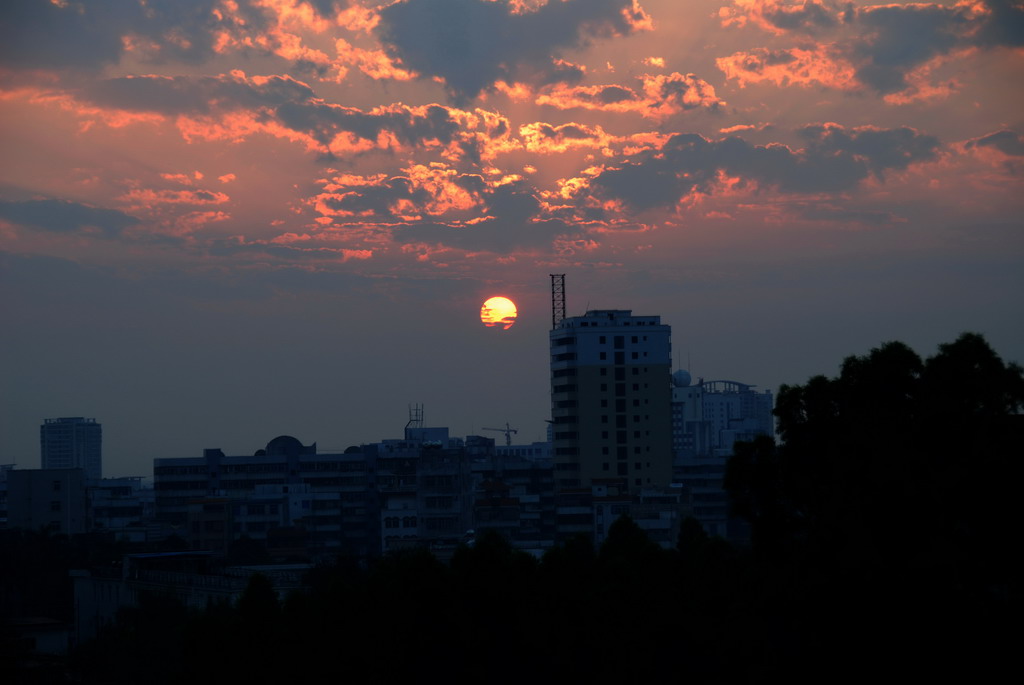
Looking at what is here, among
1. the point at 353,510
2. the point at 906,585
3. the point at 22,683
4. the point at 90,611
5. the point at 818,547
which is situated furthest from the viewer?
the point at 353,510

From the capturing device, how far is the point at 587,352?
416ft

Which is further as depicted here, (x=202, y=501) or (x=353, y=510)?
(x=353, y=510)

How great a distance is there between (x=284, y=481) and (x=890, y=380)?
4433 inches

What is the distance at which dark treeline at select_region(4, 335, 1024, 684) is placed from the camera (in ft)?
88.4

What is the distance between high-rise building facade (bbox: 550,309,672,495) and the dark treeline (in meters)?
80.6

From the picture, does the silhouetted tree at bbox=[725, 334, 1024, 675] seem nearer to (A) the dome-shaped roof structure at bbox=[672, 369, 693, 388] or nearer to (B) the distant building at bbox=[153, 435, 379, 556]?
(B) the distant building at bbox=[153, 435, 379, 556]

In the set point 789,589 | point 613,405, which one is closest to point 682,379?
point 613,405

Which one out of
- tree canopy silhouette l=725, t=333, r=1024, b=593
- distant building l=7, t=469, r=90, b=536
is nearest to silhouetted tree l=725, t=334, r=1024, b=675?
tree canopy silhouette l=725, t=333, r=1024, b=593

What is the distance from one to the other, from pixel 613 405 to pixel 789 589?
9664 centimetres

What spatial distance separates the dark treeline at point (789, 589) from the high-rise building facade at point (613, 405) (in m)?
80.6

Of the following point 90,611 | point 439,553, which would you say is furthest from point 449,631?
point 439,553

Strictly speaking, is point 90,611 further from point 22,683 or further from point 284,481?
point 284,481

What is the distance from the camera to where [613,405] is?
12612 centimetres

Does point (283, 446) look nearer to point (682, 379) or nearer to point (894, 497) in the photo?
point (682, 379)
